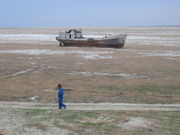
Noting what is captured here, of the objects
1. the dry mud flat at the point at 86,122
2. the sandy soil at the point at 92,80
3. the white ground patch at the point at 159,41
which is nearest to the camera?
the dry mud flat at the point at 86,122

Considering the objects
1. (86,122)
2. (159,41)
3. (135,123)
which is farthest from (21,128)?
(159,41)

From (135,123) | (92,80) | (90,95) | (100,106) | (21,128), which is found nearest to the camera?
(21,128)

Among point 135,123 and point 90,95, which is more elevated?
point 135,123

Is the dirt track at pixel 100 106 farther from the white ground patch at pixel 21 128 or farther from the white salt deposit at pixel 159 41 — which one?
the white salt deposit at pixel 159 41

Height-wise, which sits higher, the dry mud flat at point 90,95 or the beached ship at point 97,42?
the beached ship at point 97,42

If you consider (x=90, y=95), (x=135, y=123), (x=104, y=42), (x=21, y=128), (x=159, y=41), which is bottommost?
(x=159, y=41)

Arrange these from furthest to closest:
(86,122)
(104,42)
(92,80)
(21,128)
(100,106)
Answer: (104,42), (92,80), (100,106), (86,122), (21,128)

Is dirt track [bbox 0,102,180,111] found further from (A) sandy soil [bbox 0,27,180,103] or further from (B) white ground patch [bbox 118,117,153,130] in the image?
(B) white ground patch [bbox 118,117,153,130]

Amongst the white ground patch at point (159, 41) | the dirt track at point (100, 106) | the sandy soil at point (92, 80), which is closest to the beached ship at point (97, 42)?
the white ground patch at point (159, 41)

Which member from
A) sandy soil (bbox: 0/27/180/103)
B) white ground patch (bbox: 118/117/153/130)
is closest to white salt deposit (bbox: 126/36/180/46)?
sandy soil (bbox: 0/27/180/103)

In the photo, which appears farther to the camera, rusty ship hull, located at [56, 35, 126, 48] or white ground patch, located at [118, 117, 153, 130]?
rusty ship hull, located at [56, 35, 126, 48]

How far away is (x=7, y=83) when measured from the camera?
21328mm

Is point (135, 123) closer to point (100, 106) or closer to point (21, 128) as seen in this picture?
point (100, 106)

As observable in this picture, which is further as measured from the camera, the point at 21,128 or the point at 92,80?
the point at 92,80
